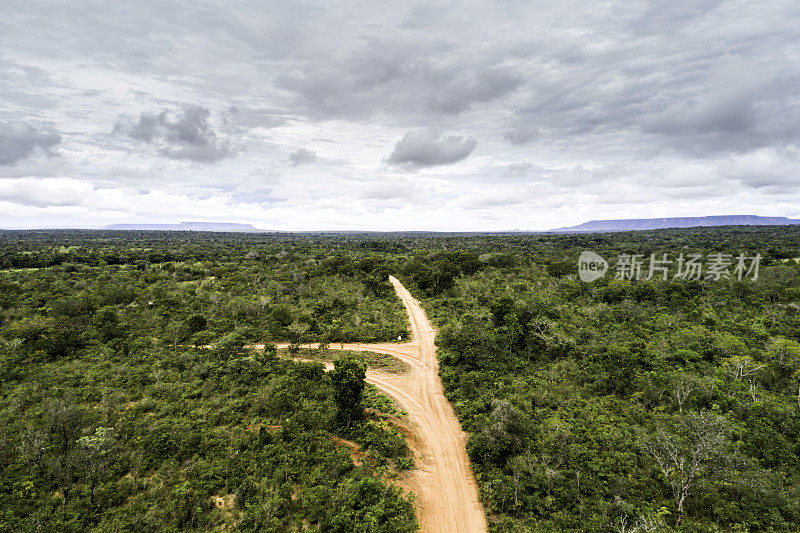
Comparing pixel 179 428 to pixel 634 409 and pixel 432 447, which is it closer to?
pixel 432 447

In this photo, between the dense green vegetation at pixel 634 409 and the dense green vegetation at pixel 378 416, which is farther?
the dense green vegetation at pixel 634 409

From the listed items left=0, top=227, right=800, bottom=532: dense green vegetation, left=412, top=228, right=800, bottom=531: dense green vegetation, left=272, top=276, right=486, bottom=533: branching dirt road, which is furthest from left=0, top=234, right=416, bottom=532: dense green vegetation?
left=412, top=228, right=800, bottom=531: dense green vegetation

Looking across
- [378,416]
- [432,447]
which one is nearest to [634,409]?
[432,447]

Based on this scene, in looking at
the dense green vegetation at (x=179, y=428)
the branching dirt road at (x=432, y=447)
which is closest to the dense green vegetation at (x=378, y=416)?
the dense green vegetation at (x=179, y=428)

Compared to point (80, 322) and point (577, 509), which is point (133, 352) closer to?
point (80, 322)

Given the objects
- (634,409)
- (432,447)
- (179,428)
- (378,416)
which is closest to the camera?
(179,428)

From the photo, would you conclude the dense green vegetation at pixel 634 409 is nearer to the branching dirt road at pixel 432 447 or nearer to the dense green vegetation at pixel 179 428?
the branching dirt road at pixel 432 447
